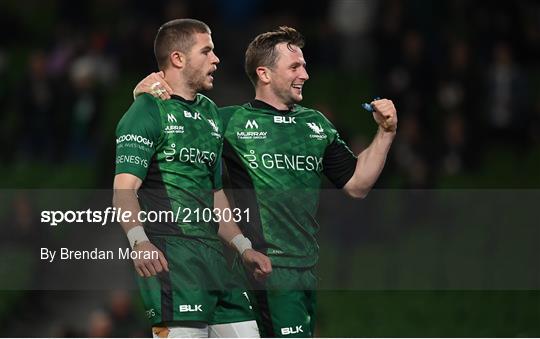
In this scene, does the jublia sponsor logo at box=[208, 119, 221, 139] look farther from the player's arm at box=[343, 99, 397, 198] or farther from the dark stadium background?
the dark stadium background

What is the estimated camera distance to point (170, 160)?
26.5ft

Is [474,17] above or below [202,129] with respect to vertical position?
above

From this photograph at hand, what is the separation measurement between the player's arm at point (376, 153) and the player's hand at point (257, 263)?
81cm

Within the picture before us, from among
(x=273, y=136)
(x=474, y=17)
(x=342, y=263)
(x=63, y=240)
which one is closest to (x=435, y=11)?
(x=474, y=17)

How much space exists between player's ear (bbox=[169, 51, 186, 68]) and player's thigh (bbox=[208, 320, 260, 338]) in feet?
5.32

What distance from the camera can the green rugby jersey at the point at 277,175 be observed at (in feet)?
28.0

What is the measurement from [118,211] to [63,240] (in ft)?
21.4

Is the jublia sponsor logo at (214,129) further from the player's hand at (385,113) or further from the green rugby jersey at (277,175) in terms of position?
the player's hand at (385,113)

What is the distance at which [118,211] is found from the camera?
7836mm

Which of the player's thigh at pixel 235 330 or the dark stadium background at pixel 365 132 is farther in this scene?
the dark stadium background at pixel 365 132

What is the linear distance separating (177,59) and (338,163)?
1.32 metres

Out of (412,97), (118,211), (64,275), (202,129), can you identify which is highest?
(412,97)

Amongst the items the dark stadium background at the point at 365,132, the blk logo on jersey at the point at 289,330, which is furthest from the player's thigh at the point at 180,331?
the dark stadium background at the point at 365,132

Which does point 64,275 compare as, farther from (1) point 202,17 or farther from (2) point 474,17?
(2) point 474,17
